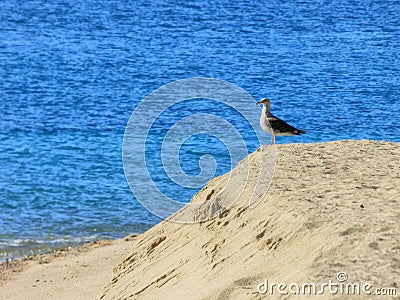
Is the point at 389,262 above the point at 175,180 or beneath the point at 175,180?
beneath

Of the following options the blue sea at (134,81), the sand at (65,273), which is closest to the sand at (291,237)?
the sand at (65,273)

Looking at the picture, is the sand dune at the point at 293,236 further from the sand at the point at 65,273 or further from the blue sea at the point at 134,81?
the blue sea at the point at 134,81

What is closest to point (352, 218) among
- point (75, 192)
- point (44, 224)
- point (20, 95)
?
point (44, 224)

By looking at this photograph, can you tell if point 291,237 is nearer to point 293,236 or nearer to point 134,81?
point 293,236

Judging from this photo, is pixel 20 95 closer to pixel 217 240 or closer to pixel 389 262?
pixel 217 240

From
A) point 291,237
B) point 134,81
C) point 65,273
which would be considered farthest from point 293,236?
point 134,81

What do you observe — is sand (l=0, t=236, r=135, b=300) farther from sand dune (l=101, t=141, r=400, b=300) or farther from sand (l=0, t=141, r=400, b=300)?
sand dune (l=101, t=141, r=400, b=300)

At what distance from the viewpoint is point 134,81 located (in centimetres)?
3550

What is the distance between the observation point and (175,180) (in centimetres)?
2339

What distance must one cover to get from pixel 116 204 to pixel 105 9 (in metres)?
37.2

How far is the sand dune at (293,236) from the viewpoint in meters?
8.65

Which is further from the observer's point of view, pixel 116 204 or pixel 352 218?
pixel 116 204

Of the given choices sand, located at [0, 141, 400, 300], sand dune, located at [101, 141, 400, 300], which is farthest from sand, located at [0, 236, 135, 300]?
sand dune, located at [101, 141, 400, 300]

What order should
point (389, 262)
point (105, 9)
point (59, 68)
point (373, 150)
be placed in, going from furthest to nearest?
point (105, 9) → point (59, 68) → point (373, 150) → point (389, 262)
